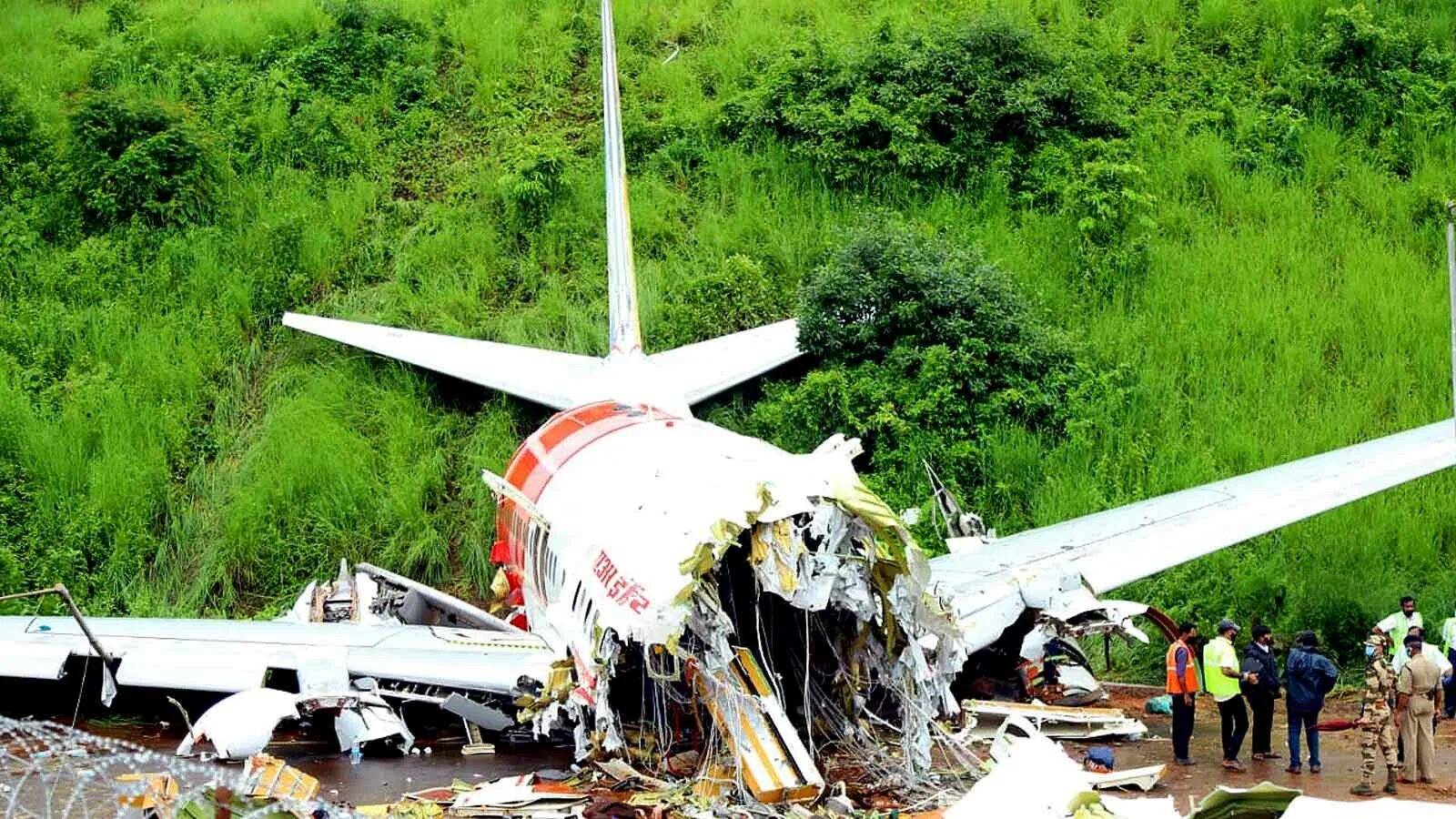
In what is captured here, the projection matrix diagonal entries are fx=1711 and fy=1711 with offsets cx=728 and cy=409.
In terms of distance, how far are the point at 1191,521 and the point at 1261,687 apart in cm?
427

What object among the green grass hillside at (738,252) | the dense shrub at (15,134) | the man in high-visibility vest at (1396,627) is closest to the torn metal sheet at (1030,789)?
the man in high-visibility vest at (1396,627)

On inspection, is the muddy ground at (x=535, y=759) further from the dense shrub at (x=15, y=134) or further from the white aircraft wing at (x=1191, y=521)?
the dense shrub at (x=15, y=134)

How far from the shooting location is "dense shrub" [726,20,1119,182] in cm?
3334

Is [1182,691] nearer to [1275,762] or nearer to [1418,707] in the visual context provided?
[1275,762]

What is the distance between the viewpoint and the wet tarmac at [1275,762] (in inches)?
651

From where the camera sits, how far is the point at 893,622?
16.1m

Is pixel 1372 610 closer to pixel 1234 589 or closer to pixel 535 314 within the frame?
pixel 1234 589

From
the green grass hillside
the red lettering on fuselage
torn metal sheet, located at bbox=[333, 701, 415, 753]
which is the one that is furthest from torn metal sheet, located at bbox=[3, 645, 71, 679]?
the red lettering on fuselage

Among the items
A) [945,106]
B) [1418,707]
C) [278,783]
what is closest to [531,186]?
[945,106]

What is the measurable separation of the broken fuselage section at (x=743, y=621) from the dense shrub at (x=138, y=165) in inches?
709

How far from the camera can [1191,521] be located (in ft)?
71.1

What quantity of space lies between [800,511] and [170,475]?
55.4 feet

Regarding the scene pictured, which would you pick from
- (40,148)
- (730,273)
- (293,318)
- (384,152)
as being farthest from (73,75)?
(730,273)

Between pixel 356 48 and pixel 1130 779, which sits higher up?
pixel 356 48
